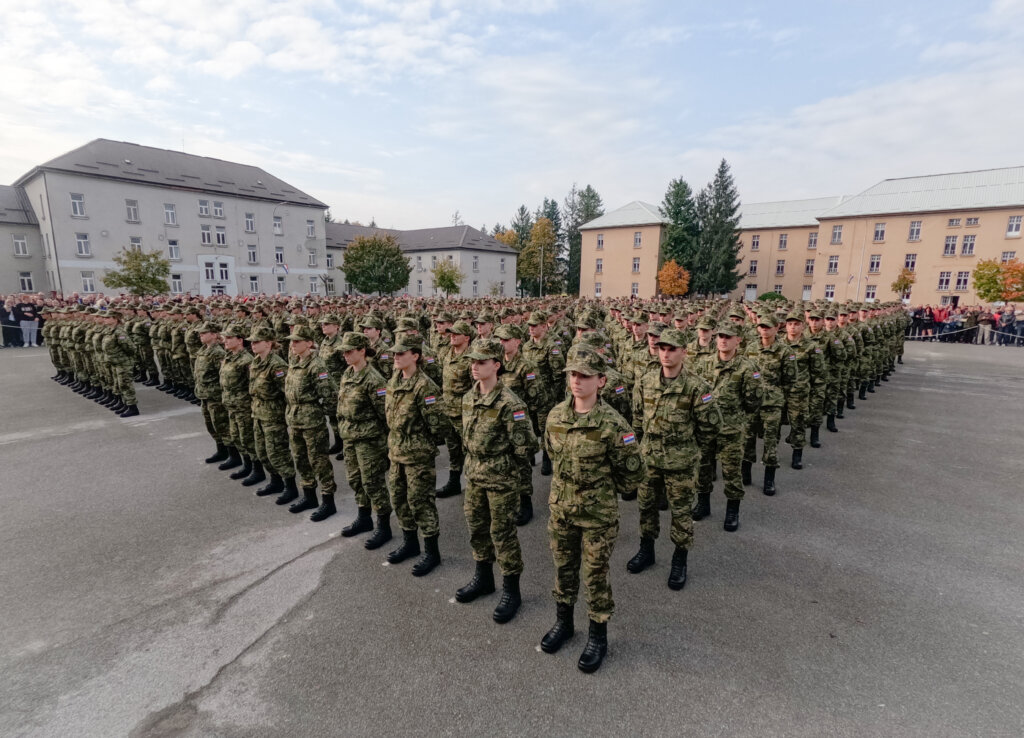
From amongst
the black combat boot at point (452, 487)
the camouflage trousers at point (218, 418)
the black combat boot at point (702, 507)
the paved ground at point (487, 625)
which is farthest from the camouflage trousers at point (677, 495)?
the camouflage trousers at point (218, 418)

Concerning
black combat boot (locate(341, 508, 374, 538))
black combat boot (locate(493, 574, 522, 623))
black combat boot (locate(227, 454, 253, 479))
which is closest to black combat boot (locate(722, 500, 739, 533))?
black combat boot (locate(493, 574, 522, 623))

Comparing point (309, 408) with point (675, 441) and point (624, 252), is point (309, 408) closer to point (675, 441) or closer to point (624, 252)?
A: point (675, 441)

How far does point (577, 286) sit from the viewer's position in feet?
235

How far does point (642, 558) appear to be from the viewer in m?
4.93

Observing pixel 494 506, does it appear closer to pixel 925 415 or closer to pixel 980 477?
pixel 980 477

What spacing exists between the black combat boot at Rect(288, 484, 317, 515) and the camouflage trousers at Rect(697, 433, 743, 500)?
4.85 meters

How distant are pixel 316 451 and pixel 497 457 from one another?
2974mm

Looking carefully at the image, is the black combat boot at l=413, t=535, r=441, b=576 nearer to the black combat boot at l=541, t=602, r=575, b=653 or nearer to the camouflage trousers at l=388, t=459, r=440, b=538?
the camouflage trousers at l=388, t=459, r=440, b=538

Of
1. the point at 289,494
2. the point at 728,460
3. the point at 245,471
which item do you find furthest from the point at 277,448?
the point at 728,460

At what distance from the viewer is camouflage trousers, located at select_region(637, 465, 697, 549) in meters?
4.64

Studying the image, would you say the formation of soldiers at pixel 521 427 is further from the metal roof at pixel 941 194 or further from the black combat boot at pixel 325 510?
the metal roof at pixel 941 194

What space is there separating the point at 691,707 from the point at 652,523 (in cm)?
177

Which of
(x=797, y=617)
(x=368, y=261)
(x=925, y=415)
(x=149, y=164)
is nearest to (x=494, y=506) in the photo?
(x=797, y=617)

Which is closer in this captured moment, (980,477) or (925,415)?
(980,477)
